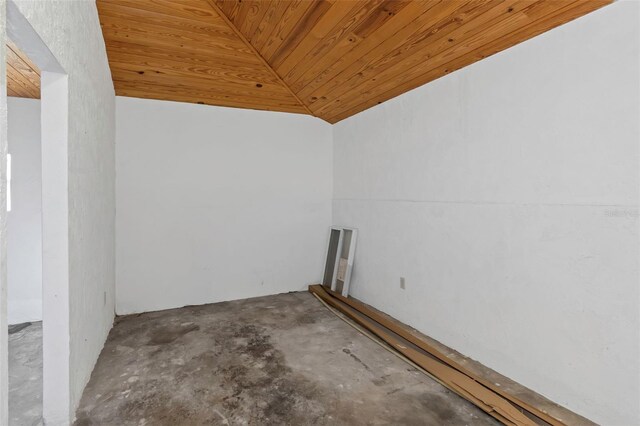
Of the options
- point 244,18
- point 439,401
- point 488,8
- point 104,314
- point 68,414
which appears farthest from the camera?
point 104,314

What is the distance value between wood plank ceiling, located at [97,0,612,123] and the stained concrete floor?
237 centimetres

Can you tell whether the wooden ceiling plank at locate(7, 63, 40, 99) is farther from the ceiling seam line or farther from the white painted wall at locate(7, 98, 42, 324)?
the ceiling seam line

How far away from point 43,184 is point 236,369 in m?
1.72

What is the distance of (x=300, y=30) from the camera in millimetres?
2580

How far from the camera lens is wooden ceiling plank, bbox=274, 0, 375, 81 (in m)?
2.20

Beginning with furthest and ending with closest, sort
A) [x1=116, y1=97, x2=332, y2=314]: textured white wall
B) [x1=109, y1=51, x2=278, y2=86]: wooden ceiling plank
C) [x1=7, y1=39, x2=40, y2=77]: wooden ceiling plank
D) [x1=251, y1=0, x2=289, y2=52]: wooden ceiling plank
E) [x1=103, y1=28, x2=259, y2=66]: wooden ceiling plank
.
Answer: [x1=116, y1=97, x2=332, y2=314]: textured white wall, [x1=109, y1=51, x2=278, y2=86]: wooden ceiling plank, [x1=103, y1=28, x2=259, y2=66]: wooden ceiling plank, [x1=251, y1=0, x2=289, y2=52]: wooden ceiling plank, [x1=7, y1=39, x2=40, y2=77]: wooden ceiling plank

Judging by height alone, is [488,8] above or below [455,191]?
above

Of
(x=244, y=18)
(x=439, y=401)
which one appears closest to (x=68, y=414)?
(x=439, y=401)

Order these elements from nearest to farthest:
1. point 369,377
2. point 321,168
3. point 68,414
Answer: point 68,414 → point 369,377 → point 321,168

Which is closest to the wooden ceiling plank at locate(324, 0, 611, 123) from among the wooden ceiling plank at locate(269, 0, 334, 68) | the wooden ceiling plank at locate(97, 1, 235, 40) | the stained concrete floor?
the wooden ceiling plank at locate(269, 0, 334, 68)

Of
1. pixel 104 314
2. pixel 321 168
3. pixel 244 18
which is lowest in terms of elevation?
pixel 104 314

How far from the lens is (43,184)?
1.64 metres

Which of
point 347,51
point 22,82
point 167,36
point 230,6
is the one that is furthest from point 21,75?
point 347,51

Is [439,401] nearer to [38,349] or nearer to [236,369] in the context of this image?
[236,369]
